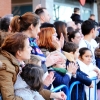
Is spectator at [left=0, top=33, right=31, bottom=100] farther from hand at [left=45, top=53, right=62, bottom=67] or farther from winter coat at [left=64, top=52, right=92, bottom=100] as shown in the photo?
winter coat at [left=64, top=52, right=92, bottom=100]

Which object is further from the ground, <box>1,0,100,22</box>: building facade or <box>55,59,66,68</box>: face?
<box>1,0,100,22</box>: building facade

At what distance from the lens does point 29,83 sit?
130 inches

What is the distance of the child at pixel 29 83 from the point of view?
3239 mm

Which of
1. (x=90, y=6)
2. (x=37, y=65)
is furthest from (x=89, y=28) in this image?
(x=90, y=6)

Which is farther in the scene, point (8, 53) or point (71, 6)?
Answer: point (71, 6)

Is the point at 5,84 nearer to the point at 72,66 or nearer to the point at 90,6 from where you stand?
the point at 72,66

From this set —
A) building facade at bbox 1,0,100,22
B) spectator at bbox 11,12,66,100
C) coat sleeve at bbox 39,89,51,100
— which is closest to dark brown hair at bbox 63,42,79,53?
spectator at bbox 11,12,66,100

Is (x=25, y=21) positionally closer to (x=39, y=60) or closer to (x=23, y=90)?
(x=39, y=60)

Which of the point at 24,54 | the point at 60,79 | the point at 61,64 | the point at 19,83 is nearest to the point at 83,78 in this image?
the point at 61,64

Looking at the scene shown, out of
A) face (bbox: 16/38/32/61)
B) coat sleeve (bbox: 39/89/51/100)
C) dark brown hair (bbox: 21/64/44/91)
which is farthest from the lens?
coat sleeve (bbox: 39/89/51/100)

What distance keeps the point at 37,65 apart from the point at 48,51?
0.95 metres

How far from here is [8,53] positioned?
3303 millimetres

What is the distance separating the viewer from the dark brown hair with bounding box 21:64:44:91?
3.32 meters

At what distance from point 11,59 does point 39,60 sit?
594 mm
